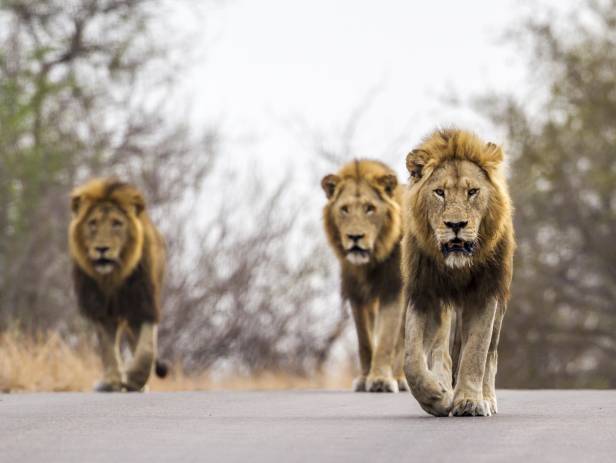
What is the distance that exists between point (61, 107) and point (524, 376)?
906 centimetres

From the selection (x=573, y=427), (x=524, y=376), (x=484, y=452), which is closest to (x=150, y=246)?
(x=573, y=427)

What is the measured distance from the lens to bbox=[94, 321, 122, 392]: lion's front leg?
34.2 feet

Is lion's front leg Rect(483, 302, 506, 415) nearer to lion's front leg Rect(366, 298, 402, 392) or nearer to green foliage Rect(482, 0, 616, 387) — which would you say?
lion's front leg Rect(366, 298, 402, 392)

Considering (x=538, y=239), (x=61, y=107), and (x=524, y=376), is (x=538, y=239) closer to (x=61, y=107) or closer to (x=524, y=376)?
(x=524, y=376)

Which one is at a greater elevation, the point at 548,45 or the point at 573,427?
the point at 548,45

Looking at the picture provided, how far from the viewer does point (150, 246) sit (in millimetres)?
10938

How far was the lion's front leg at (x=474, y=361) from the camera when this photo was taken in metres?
6.84

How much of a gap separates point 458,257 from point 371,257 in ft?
10.7

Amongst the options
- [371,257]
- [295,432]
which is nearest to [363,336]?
[371,257]

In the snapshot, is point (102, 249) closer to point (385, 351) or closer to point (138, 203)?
point (138, 203)

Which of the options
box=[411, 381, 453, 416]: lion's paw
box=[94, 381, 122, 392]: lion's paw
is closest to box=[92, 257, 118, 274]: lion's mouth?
box=[94, 381, 122, 392]: lion's paw

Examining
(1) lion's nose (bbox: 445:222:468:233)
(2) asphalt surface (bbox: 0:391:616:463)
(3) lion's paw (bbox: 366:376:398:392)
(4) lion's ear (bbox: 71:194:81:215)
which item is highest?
Result: (4) lion's ear (bbox: 71:194:81:215)

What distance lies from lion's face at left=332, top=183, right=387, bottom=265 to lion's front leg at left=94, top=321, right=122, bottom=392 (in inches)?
73.8

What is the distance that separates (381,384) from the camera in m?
9.64
